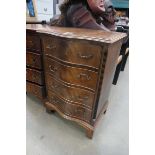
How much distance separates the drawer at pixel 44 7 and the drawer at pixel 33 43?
4.16ft

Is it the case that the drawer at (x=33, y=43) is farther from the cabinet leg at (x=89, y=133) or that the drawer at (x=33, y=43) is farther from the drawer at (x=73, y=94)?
the cabinet leg at (x=89, y=133)

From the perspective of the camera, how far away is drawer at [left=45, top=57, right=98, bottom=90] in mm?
994

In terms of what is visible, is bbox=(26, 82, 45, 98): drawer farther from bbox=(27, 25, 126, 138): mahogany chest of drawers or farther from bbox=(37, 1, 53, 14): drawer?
bbox=(37, 1, 53, 14): drawer

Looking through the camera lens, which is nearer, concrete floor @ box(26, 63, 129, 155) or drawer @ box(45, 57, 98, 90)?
drawer @ box(45, 57, 98, 90)

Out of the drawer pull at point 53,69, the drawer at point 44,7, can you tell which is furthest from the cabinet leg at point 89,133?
the drawer at point 44,7

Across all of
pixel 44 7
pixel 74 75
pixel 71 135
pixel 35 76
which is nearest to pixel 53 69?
pixel 74 75

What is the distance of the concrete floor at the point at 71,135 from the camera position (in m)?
1.14

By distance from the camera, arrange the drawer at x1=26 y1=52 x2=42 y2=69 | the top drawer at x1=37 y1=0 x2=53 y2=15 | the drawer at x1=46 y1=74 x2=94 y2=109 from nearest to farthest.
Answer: the drawer at x1=46 y1=74 x2=94 y2=109, the drawer at x1=26 y1=52 x2=42 y2=69, the top drawer at x1=37 y1=0 x2=53 y2=15

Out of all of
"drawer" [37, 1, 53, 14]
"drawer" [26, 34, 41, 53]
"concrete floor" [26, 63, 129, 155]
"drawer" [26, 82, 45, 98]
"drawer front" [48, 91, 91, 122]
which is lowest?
"concrete floor" [26, 63, 129, 155]

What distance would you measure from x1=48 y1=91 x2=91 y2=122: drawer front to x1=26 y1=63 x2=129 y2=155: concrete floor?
18 centimetres

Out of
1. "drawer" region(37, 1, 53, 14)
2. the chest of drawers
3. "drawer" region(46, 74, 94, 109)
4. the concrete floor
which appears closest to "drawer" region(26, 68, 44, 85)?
the chest of drawers

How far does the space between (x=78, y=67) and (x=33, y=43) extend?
0.54m
